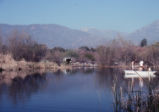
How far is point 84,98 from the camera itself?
15430mm

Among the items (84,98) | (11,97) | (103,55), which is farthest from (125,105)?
(103,55)

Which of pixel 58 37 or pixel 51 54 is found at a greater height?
pixel 58 37

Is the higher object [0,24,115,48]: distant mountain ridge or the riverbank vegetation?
[0,24,115,48]: distant mountain ridge

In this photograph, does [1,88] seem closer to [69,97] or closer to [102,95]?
[69,97]

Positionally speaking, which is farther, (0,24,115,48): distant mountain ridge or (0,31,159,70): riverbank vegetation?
(0,24,115,48): distant mountain ridge

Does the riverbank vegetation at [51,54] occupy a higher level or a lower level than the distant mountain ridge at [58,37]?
lower

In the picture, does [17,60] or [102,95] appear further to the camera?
[17,60]

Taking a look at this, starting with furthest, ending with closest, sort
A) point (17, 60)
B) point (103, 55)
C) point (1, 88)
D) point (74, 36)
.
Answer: point (74, 36) → point (103, 55) → point (17, 60) → point (1, 88)

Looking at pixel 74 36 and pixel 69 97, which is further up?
pixel 74 36

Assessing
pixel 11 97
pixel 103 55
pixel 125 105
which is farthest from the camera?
pixel 103 55

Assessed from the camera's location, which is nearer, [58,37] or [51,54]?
[51,54]

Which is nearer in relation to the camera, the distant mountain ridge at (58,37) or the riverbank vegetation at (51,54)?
the riverbank vegetation at (51,54)

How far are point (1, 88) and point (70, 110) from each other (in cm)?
711

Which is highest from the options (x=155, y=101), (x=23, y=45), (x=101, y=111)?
(x=23, y=45)
